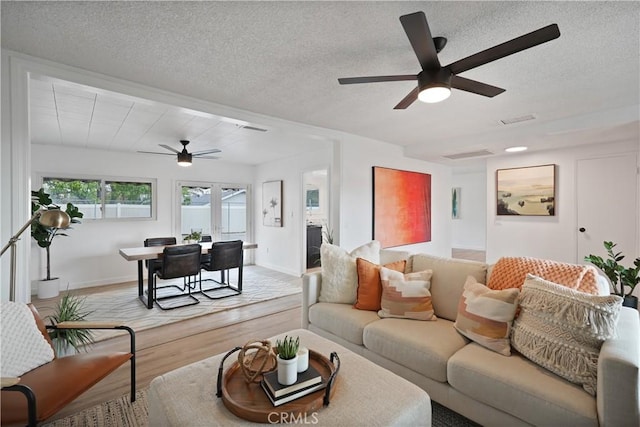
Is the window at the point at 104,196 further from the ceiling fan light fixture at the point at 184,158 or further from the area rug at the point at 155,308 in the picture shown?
the ceiling fan light fixture at the point at 184,158

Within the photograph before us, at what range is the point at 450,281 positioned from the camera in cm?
231

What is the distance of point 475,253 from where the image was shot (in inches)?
318

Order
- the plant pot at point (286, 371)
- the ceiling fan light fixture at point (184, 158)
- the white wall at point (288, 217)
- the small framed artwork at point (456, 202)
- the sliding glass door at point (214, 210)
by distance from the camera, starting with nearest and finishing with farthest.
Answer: the plant pot at point (286, 371)
the ceiling fan light fixture at point (184, 158)
the white wall at point (288, 217)
the sliding glass door at point (214, 210)
the small framed artwork at point (456, 202)

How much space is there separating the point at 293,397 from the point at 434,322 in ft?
4.34

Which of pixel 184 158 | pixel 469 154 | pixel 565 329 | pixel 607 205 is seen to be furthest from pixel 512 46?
pixel 184 158

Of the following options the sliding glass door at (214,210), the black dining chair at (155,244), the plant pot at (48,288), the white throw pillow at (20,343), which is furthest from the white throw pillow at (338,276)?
the sliding glass door at (214,210)

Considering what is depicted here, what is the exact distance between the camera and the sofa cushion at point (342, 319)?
2244 mm

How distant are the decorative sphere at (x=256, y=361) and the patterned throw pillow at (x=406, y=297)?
3.49 feet

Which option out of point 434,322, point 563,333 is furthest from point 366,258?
point 563,333

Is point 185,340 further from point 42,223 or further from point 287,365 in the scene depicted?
point 287,365

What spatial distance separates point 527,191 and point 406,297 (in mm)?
3983

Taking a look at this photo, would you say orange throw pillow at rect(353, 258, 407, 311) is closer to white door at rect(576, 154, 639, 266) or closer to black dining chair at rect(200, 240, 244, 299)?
black dining chair at rect(200, 240, 244, 299)

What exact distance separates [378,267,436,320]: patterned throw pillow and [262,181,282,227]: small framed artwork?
4210 mm

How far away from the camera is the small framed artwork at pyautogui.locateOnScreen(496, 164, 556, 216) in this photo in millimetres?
4628
